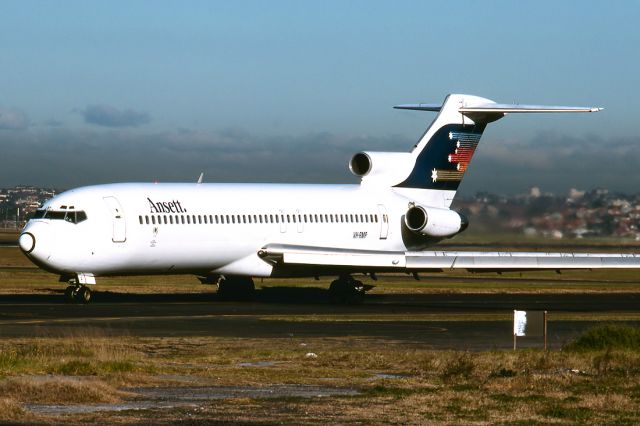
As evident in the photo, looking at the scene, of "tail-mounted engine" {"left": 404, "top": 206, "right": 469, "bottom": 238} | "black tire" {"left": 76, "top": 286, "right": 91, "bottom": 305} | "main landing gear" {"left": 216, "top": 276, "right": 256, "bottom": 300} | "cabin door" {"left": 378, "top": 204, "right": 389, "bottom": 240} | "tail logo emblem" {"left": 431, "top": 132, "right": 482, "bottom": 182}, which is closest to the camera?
"black tire" {"left": 76, "top": 286, "right": 91, "bottom": 305}

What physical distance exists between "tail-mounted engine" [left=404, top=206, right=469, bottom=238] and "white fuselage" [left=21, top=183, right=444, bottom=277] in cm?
57

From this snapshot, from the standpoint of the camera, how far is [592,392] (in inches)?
703

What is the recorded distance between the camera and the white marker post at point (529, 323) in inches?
952

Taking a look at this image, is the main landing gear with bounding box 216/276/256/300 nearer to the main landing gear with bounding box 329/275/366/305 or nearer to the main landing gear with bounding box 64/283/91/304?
the main landing gear with bounding box 329/275/366/305

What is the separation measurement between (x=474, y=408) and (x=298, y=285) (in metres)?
34.8

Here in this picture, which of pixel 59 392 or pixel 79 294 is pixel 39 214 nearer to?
pixel 79 294

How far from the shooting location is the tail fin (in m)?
45.6

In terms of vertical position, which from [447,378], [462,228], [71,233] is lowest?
[447,378]

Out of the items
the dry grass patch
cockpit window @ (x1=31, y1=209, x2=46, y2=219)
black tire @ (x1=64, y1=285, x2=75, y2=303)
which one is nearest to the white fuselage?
cockpit window @ (x1=31, y1=209, x2=46, y2=219)

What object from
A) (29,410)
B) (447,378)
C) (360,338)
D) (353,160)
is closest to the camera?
(29,410)

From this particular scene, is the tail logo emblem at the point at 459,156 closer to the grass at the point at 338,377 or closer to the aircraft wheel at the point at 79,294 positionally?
the aircraft wheel at the point at 79,294

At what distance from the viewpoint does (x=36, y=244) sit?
36.1m

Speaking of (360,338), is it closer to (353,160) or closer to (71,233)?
(71,233)

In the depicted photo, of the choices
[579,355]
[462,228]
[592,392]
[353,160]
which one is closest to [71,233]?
[353,160]
